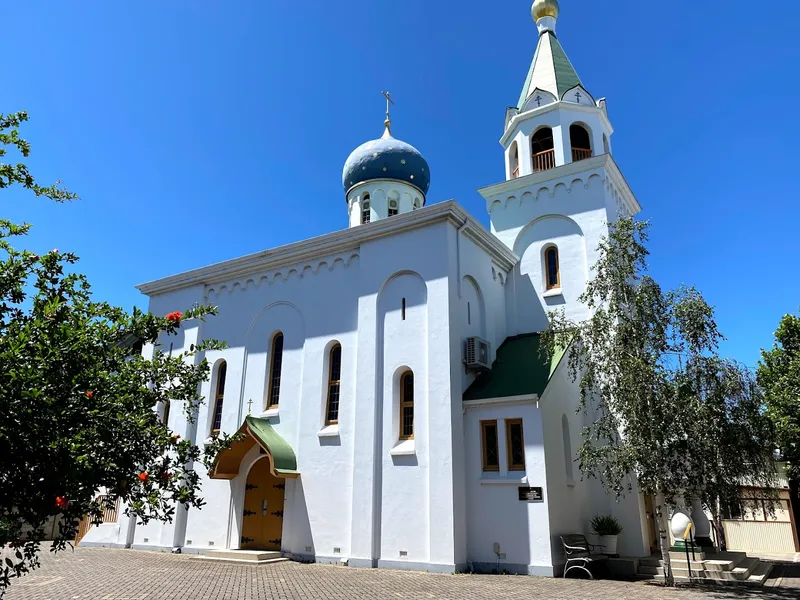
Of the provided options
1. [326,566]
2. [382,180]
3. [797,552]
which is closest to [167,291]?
[382,180]

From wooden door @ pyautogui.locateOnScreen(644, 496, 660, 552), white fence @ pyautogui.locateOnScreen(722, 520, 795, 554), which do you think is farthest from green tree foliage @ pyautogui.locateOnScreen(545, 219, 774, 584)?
white fence @ pyautogui.locateOnScreen(722, 520, 795, 554)

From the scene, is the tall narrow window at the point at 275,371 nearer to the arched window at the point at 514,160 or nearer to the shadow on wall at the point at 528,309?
the shadow on wall at the point at 528,309

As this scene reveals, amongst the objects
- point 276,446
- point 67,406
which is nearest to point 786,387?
point 276,446

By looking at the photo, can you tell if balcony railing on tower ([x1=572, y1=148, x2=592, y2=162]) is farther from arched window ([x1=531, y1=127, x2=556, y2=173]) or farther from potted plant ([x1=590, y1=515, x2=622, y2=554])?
potted plant ([x1=590, y1=515, x2=622, y2=554])

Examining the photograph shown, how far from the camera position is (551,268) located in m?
18.7

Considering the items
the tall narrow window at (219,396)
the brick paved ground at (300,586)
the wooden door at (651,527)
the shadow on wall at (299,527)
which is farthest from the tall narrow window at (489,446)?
the tall narrow window at (219,396)

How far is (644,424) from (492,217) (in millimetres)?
10210

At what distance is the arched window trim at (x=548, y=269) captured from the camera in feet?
60.3

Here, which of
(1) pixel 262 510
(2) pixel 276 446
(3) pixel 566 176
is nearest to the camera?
(2) pixel 276 446

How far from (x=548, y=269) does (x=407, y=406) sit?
6.55 meters

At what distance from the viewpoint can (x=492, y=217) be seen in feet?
66.5

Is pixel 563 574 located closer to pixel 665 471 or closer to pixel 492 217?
pixel 665 471

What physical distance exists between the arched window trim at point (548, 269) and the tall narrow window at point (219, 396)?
1059 centimetres

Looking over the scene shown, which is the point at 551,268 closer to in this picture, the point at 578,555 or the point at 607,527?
the point at 607,527
